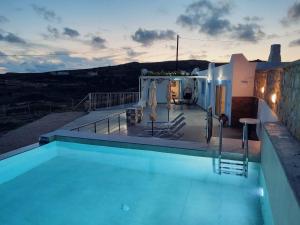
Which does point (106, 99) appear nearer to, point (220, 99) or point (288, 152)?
point (220, 99)

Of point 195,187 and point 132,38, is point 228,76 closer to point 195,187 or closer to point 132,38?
point 195,187

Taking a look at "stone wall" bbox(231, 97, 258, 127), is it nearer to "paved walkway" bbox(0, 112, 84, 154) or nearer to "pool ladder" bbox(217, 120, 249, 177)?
"pool ladder" bbox(217, 120, 249, 177)

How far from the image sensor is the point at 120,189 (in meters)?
5.33

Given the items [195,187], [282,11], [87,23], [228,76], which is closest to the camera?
[195,187]

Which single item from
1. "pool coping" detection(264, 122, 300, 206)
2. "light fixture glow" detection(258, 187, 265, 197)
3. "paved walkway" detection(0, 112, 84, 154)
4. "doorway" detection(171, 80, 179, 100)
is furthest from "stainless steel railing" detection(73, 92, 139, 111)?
"pool coping" detection(264, 122, 300, 206)

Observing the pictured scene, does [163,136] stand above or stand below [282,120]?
below

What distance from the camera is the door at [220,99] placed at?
39.4 feet

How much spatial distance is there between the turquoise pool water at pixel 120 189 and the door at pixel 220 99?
21.9ft

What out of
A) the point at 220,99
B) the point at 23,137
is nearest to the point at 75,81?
the point at 23,137

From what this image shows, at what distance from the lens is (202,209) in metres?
4.47

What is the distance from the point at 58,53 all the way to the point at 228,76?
2682 centimetres

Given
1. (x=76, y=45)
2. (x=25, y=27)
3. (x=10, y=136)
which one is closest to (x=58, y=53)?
(x=76, y=45)

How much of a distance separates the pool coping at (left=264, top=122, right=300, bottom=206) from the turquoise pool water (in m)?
1.39

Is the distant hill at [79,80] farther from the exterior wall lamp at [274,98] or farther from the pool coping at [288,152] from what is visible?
the pool coping at [288,152]
